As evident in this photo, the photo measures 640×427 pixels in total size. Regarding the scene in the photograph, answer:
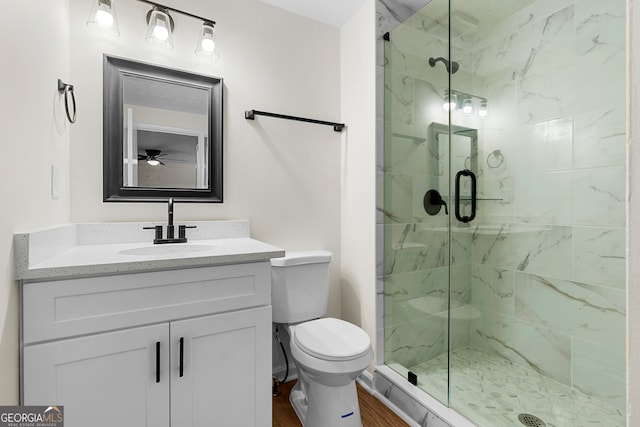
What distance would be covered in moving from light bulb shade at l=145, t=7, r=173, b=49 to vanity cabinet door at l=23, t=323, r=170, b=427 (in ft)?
4.55

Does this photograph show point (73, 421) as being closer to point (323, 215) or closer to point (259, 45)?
point (323, 215)

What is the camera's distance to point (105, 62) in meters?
1.49

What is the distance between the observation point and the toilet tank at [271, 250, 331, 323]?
1.70m

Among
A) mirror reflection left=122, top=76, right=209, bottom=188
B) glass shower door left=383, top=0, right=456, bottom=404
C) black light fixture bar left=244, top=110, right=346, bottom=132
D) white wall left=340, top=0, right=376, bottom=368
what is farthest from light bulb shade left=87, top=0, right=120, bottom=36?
glass shower door left=383, top=0, right=456, bottom=404

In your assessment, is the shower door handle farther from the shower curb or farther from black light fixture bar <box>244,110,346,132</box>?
the shower curb

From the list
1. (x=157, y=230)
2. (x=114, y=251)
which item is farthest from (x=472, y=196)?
(x=114, y=251)

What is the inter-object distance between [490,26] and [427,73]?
600 mm

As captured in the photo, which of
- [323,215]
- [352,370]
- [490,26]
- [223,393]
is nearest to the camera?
[223,393]

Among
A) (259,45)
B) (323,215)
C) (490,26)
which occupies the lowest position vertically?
(323,215)

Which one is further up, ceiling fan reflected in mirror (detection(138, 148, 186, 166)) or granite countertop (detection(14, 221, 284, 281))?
ceiling fan reflected in mirror (detection(138, 148, 186, 166))

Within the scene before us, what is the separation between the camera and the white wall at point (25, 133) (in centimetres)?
86

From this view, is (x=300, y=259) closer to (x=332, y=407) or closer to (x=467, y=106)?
(x=332, y=407)

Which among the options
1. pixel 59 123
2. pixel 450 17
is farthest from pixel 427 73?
pixel 59 123

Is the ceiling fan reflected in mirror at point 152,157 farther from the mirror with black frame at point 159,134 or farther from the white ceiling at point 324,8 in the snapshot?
the white ceiling at point 324,8
